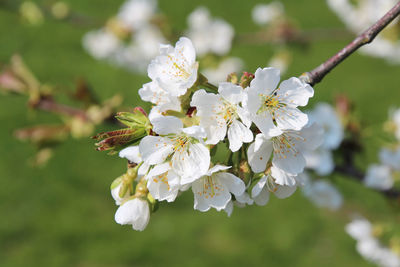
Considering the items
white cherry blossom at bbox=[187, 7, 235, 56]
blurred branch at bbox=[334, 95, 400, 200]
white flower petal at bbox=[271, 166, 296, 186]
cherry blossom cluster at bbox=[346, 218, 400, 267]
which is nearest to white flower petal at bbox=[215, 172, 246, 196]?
white flower petal at bbox=[271, 166, 296, 186]

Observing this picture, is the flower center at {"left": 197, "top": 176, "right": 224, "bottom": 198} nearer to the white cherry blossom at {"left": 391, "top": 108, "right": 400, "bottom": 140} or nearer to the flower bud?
the flower bud

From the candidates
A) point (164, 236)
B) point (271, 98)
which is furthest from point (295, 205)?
point (271, 98)

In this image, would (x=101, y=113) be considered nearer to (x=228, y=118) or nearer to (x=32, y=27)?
(x=228, y=118)

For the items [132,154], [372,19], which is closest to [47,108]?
[132,154]

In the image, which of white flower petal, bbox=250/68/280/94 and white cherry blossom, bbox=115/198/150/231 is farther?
white cherry blossom, bbox=115/198/150/231

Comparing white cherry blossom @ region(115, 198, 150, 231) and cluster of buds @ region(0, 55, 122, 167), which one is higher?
cluster of buds @ region(0, 55, 122, 167)

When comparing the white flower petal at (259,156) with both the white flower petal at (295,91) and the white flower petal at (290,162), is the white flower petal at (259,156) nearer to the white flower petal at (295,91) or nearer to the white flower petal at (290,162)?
the white flower petal at (290,162)

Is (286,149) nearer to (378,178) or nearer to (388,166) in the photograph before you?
(378,178)

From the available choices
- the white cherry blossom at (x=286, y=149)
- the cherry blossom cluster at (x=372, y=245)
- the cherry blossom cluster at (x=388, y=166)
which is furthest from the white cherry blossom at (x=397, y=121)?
the white cherry blossom at (x=286, y=149)
